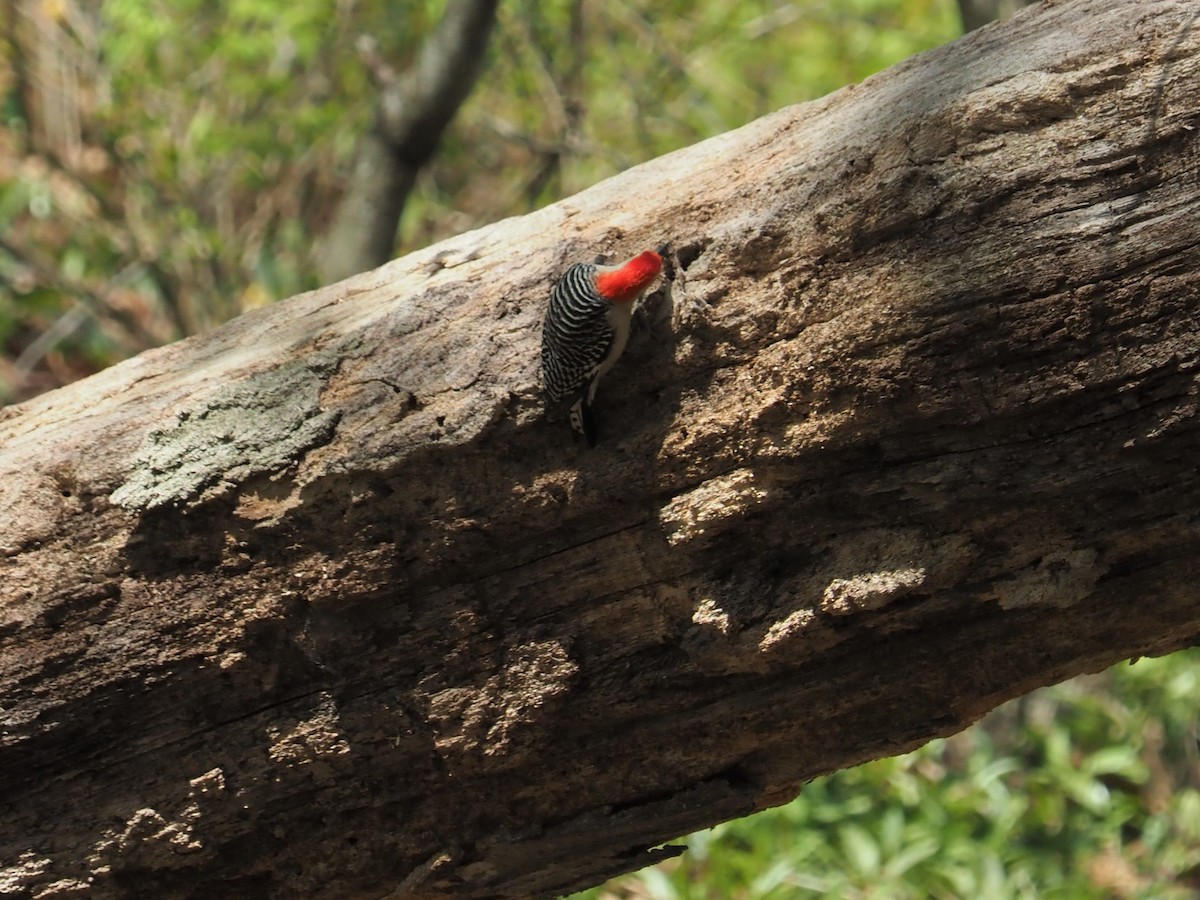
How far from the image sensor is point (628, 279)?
92.7 inches

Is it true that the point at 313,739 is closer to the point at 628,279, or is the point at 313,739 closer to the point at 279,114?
the point at 628,279

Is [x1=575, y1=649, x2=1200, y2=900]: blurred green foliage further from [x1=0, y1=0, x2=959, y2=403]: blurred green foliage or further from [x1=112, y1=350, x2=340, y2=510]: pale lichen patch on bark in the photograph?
[x1=0, y1=0, x2=959, y2=403]: blurred green foliage

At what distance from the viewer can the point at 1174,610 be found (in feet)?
7.22

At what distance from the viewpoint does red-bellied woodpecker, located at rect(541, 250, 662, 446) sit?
2.34 m

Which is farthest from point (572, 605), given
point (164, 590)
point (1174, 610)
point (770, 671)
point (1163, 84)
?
point (1163, 84)

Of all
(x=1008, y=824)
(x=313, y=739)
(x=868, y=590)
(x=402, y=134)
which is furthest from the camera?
(x=402, y=134)

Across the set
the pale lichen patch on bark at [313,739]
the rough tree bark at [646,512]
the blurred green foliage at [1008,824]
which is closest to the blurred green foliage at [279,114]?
the blurred green foliage at [1008,824]

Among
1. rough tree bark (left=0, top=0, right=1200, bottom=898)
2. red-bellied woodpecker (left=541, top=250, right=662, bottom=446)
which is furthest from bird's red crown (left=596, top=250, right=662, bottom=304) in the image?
rough tree bark (left=0, top=0, right=1200, bottom=898)

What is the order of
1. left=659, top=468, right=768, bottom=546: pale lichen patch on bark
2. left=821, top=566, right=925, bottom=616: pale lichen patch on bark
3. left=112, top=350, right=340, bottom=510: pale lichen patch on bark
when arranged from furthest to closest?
left=112, top=350, right=340, bottom=510: pale lichen patch on bark
left=659, top=468, right=768, bottom=546: pale lichen patch on bark
left=821, top=566, right=925, bottom=616: pale lichen patch on bark

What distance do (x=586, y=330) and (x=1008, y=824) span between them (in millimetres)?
3549

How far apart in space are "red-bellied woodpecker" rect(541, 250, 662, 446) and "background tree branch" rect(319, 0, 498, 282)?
2.60 metres

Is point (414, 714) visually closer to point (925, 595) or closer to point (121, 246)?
point (925, 595)

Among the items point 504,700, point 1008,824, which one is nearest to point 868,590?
point 504,700

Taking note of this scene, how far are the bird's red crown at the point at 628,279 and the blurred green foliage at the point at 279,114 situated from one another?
3.69 metres
